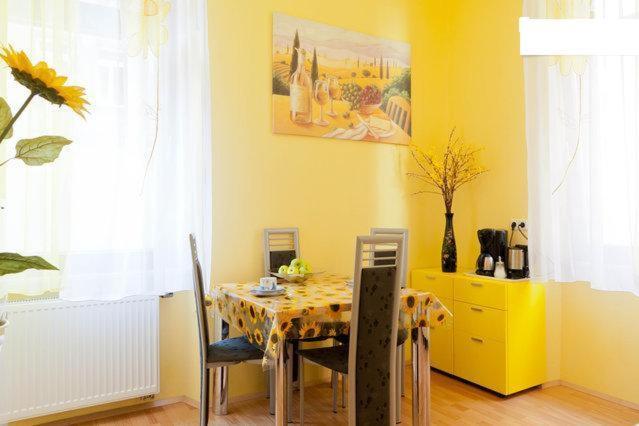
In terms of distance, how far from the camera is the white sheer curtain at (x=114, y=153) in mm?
2365

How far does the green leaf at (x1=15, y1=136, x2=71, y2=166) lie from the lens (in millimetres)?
780

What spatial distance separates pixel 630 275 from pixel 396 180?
1.67m

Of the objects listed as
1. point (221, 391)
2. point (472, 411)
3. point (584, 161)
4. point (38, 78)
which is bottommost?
point (472, 411)

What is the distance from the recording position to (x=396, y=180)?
3664 mm

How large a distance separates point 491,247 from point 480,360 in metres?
0.78

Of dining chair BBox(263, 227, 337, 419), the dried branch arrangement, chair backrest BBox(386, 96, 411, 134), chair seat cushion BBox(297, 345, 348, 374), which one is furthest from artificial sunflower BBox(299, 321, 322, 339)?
chair backrest BBox(386, 96, 411, 134)

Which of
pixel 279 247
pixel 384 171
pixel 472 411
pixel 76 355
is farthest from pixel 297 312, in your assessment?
pixel 384 171

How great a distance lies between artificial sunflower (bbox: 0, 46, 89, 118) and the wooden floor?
2331mm

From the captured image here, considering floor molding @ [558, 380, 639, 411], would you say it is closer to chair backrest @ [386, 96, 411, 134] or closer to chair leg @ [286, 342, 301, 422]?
chair leg @ [286, 342, 301, 422]

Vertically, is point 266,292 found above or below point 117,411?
above

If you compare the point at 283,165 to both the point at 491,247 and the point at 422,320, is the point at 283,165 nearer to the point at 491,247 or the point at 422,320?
the point at 422,320

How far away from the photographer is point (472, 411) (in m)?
2.78

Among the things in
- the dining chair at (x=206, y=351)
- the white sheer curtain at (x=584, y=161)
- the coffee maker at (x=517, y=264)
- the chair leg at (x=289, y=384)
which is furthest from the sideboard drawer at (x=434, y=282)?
Result: the dining chair at (x=206, y=351)

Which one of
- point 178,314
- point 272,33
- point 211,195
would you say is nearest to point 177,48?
point 272,33
